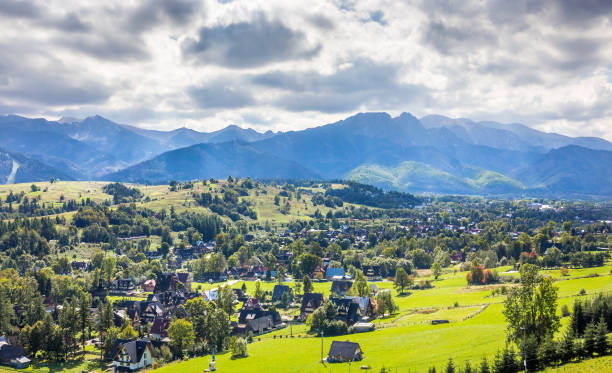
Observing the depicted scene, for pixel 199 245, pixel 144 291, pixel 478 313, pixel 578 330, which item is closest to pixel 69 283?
pixel 144 291

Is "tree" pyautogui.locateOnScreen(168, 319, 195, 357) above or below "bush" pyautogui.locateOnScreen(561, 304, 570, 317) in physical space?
below

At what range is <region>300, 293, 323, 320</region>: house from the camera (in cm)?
9558

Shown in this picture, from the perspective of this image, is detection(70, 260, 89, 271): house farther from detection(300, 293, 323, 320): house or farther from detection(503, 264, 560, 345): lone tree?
detection(503, 264, 560, 345): lone tree

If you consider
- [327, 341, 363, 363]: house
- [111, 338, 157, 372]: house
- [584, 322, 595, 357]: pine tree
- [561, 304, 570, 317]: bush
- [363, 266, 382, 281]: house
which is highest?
[584, 322, 595, 357]: pine tree

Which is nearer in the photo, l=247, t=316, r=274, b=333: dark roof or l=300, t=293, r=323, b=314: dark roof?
l=247, t=316, r=274, b=333: dark roof

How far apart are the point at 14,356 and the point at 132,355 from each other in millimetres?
19181

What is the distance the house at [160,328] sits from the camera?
282 feet

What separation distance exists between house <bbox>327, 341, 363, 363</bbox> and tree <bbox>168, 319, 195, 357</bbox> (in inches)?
1063

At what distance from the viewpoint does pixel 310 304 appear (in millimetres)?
96938

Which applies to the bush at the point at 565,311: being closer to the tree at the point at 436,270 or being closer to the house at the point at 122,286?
the tree at the point at 436,270

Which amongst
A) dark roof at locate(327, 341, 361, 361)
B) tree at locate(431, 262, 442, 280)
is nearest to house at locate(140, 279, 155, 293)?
tree at locate(431, 262, 442, 280)

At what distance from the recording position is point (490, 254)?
135 m

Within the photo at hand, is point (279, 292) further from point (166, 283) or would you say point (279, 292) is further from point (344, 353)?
point (344, 353)

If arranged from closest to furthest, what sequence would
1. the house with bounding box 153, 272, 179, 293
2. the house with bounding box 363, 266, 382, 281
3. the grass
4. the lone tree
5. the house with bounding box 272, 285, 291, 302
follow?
the lone tree
the grass
the house with bounding box 272, 285, 291, 302
the house with bounding box 153, 272, 179, 293
the house with bounding box 363, 266, 382, 281
